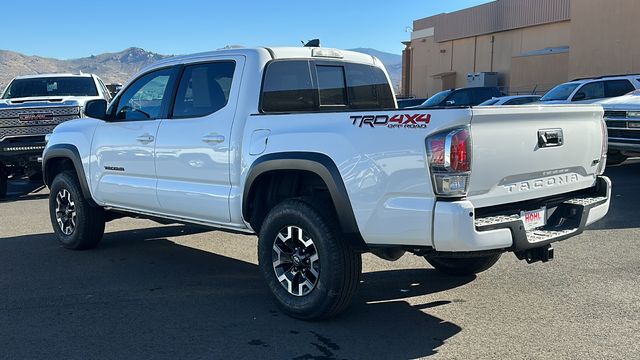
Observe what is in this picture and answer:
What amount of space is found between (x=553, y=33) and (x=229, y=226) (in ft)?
121

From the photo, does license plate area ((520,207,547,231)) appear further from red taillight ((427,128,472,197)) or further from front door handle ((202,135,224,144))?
front door handle ((202,135,224,144))

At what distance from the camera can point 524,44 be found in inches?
1574

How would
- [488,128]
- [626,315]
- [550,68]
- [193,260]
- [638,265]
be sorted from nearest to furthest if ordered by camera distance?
[488,128], [626,315], [638,265], [193,260], [550,68]

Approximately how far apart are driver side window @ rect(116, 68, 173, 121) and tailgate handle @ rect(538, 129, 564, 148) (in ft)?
11.3

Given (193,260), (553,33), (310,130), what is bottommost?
(193,260)

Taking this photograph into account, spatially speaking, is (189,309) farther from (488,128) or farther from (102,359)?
(488,128)

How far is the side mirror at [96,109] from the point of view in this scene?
636 cm

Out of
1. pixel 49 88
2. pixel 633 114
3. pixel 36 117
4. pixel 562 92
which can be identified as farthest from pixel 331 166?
pixel 562 92

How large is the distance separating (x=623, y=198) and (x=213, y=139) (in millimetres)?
7427

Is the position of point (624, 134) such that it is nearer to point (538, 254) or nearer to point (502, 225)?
point (538, 254)

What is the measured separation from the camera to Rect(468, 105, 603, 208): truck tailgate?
3.92 meters

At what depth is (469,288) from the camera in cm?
548


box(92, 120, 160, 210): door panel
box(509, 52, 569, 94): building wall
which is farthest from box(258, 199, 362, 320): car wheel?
box(509, 52, 569, 94): building wall

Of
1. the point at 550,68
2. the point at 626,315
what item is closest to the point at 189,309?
the point at 626,315
